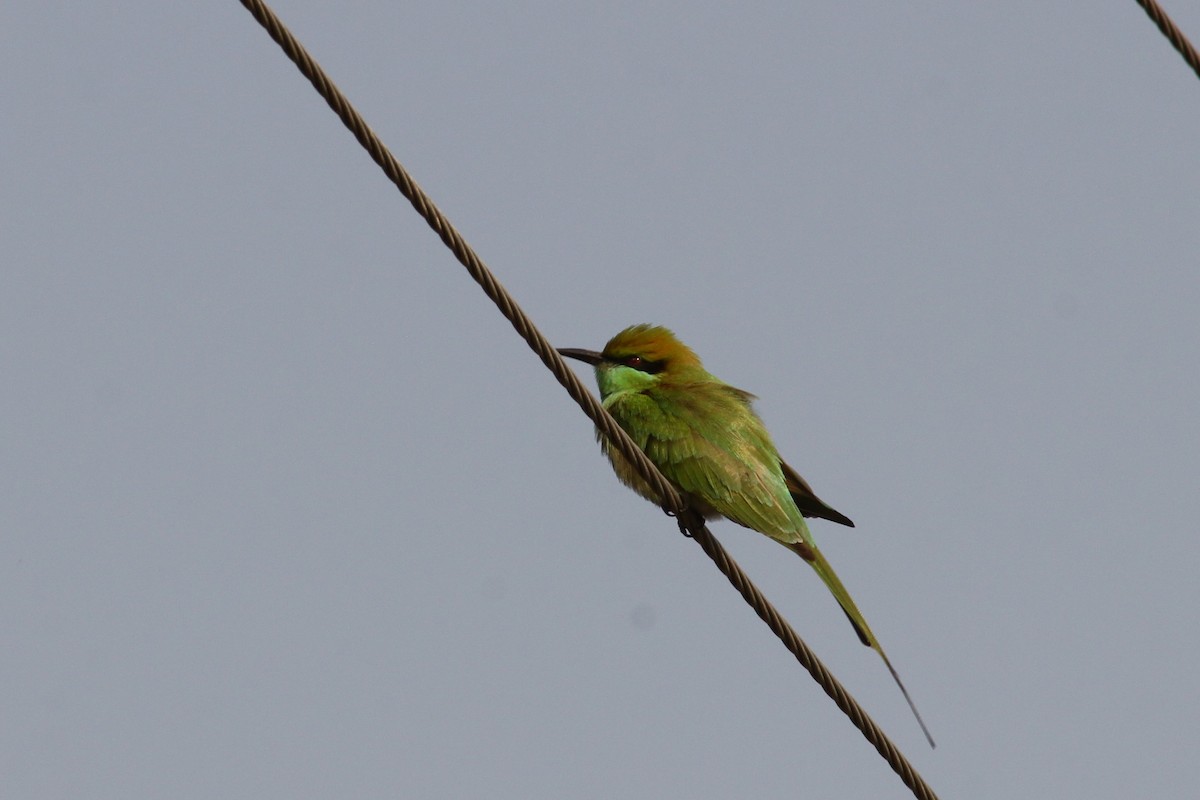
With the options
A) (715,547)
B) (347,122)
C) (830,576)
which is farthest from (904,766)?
(347,122)

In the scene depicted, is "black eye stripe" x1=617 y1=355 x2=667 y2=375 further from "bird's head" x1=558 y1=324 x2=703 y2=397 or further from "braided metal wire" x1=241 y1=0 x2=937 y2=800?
"braided metal wire" x1=241 y1=0 x2=937 y2=800

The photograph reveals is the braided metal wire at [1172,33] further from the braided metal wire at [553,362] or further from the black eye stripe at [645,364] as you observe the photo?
the black eye stripe at [645,364]

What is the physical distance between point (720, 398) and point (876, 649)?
3.62 ft

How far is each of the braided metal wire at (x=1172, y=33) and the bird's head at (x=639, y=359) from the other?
2149 mm

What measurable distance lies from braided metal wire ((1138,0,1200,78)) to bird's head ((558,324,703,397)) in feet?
7.05

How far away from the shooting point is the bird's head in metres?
4.64

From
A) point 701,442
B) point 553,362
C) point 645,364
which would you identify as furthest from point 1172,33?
point 645,364

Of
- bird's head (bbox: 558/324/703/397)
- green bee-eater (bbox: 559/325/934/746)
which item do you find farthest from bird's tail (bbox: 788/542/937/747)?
bird's head (bbox: 558/324/703/397)

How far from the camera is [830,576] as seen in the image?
150 inches

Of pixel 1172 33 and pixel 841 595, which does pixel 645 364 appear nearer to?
pixel 841 595

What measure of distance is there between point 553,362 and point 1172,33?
125 cm

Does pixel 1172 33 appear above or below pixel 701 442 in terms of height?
below

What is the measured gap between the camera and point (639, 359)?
4676 mm

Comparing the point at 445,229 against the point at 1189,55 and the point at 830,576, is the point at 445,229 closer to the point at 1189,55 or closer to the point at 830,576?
the point at 1189,55
